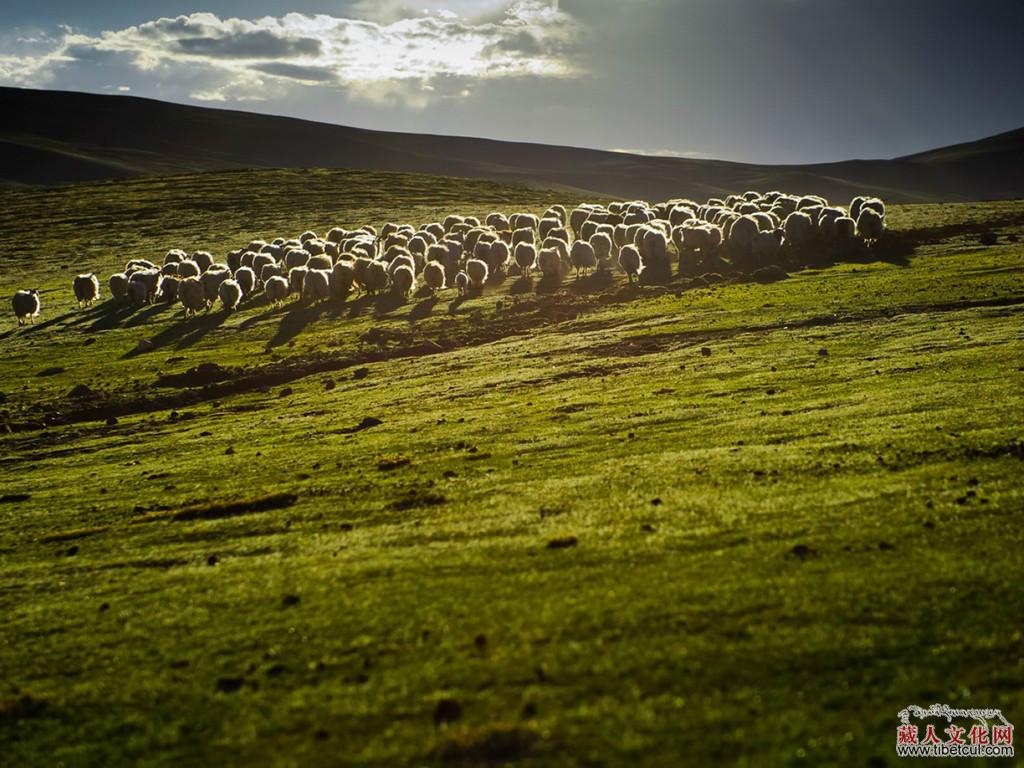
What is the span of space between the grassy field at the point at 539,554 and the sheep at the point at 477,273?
20668 millimetres

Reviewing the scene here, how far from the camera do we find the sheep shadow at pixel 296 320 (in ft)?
168

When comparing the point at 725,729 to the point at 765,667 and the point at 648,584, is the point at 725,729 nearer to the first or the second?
the point at 765,667

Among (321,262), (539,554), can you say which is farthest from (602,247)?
(539,554)

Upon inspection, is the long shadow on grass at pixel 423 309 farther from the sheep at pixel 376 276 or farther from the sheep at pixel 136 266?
the sheep at pixel 136 266

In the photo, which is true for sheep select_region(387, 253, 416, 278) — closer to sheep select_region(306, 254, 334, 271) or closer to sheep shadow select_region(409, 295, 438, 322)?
sheep shadow select_region(409, 295, 438, 322)

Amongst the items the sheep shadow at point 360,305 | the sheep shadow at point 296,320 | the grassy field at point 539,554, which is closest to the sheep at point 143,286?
the sheep shadow at point 296,320

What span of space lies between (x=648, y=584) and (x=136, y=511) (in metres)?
14.9

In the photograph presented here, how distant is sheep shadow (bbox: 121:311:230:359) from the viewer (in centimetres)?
5128

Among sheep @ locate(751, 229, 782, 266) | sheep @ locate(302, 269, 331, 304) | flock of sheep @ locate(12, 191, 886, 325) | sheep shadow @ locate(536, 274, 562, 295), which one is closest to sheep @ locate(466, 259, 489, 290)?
flock of sheep @ locate(12, 191, 886, 325)

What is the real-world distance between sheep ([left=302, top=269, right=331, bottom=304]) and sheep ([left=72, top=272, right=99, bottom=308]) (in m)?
18.0

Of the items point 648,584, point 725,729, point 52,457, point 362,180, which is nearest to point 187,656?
point 648,584

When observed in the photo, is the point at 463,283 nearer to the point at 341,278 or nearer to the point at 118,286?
the point at 341,278

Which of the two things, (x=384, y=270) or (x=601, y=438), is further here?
(x=384, y=270)

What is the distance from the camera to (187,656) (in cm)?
1360
